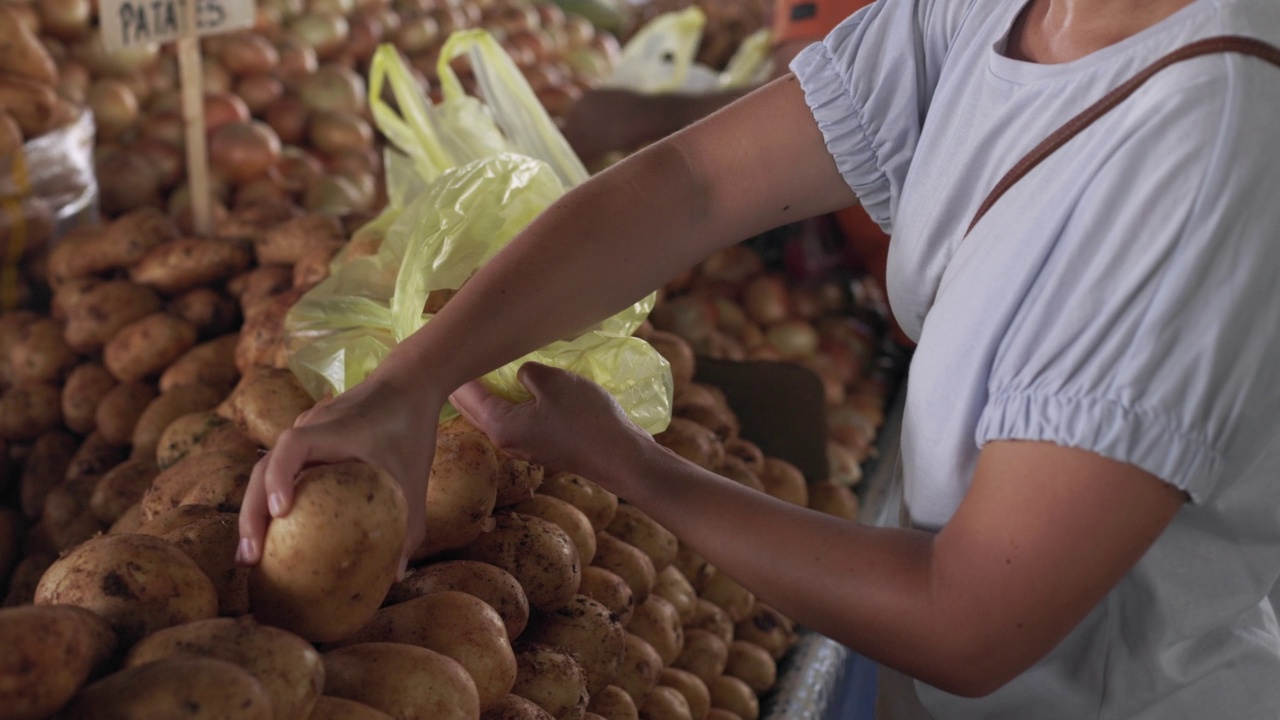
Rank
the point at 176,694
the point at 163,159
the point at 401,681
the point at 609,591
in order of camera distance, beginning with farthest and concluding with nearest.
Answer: the point at 163,159 → the point at 609,591 → the point at 401,681 → the point at 176,694

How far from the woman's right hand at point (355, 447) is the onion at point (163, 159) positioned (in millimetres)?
2631

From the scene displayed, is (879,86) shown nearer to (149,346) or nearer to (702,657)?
(702,657)

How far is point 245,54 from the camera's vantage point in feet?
12.7

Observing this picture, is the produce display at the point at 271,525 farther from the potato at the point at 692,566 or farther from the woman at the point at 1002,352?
the woman at the point at 1002,352

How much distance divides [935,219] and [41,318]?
2140mm

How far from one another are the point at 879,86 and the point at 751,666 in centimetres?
114

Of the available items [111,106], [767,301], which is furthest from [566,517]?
[111,106]

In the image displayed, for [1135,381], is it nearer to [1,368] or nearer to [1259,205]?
[1259,205]

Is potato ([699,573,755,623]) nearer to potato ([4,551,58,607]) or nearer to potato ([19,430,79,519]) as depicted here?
potato ([4,551,58,607])

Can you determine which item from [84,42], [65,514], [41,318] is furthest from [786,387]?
[84,42]

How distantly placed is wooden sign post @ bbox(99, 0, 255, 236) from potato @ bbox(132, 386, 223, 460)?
2.42 ft

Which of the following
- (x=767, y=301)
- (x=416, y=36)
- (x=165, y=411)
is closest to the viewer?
(x=165, y=411)

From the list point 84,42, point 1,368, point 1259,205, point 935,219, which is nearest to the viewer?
point 1259,205

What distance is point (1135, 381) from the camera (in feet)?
2.99
